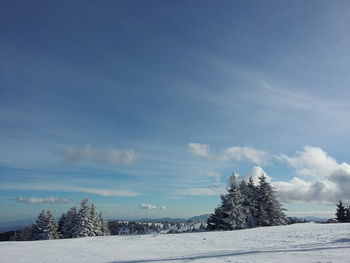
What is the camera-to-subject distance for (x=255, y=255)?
11023 mm

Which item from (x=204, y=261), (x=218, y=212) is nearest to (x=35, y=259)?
(x=204, y=261)

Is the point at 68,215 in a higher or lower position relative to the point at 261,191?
lower

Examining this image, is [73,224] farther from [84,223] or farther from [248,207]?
[248,207]

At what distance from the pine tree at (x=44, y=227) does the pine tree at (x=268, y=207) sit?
1562 inches

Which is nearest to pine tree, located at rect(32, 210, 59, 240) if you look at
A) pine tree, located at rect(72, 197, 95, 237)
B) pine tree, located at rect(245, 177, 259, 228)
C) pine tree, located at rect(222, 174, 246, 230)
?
pine tree, located at rect(72, 197, 95, 237)

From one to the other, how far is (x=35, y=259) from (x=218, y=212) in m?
33.7

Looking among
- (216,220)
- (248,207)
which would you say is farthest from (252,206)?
(216,220)

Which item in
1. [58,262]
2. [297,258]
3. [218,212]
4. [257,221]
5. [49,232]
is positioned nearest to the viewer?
[297,258]

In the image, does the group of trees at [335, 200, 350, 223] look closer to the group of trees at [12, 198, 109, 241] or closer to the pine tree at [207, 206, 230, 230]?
the pine tree at [207, 206, 230, 230]

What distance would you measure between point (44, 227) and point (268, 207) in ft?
140

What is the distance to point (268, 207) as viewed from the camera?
4072cm

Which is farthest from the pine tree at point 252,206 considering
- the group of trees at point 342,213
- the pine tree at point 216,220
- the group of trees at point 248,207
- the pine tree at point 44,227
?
the pine tree at point 44,227

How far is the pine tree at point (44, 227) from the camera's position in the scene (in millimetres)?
50656

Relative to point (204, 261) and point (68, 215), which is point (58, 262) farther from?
point (68, 215)
